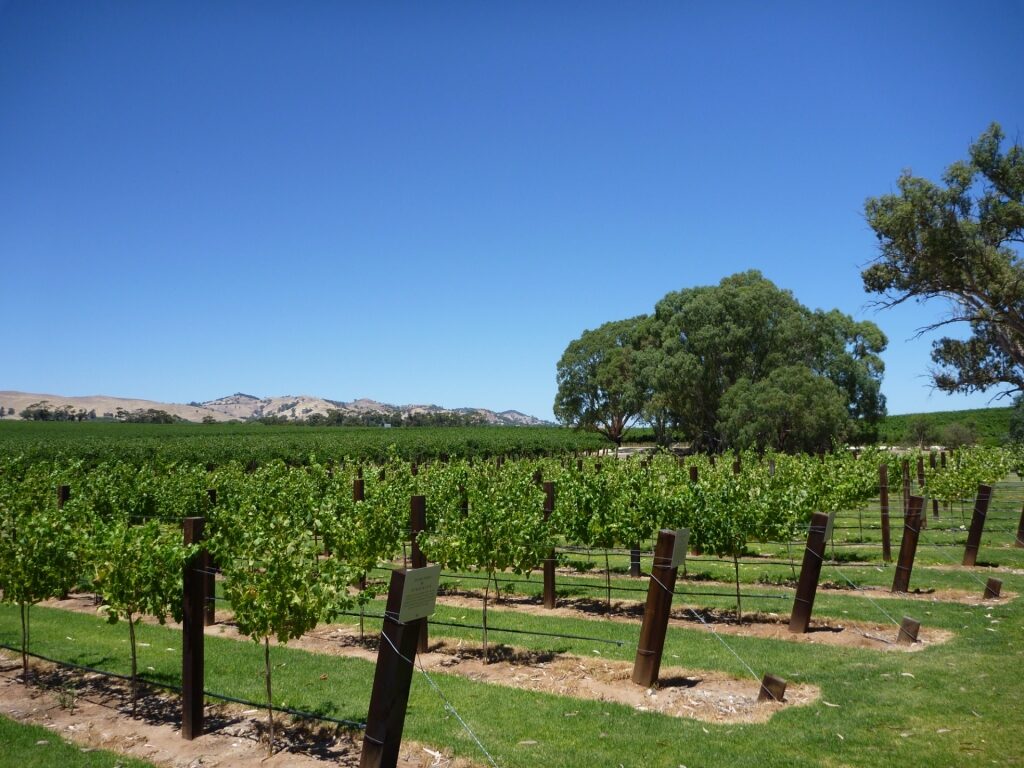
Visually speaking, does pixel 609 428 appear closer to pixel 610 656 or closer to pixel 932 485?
pixel 932 485

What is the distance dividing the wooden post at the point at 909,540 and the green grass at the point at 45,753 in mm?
9954

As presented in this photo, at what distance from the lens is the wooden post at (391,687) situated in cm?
500

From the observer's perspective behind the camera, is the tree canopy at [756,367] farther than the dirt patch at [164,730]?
Yes

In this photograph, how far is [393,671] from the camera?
16.5 feet

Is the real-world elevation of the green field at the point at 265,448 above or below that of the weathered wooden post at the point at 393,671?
above

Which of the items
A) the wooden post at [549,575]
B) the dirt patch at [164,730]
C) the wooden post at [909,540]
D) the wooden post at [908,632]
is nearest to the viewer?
the dirt patch at [164,730]

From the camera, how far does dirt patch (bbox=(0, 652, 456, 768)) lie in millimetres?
6000

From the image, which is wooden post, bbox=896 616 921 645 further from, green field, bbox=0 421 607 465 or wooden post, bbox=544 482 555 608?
green field, bbox=0 421 607 465

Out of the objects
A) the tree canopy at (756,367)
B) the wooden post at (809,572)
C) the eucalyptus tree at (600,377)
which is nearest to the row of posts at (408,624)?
the wooden post at (809,572)

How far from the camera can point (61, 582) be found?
26.2 feet

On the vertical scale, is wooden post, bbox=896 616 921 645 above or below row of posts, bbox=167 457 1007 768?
below

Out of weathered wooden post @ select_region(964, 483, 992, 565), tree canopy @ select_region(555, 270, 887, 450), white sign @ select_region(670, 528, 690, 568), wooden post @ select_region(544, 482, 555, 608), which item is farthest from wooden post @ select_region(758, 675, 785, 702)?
tree canopy @ select_region(555, 270, 887, 450)

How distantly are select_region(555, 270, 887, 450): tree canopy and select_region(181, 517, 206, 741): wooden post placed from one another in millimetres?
32464

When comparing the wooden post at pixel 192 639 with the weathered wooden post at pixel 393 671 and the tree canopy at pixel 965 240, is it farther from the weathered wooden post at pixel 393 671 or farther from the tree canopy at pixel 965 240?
the tree canopy at pixel 965 240
